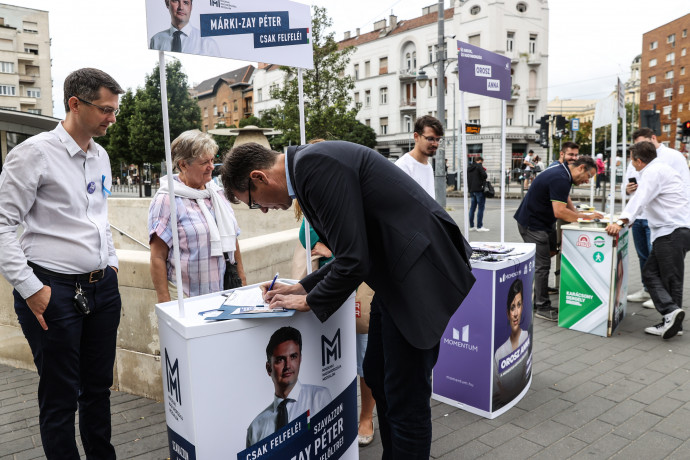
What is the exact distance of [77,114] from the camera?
241 centimetres

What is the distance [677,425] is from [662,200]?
102 inches

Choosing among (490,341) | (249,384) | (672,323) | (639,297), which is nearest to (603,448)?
(490,341)

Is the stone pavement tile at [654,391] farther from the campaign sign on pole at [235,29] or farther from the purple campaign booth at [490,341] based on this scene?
the campaign sign on pole at [235,29]

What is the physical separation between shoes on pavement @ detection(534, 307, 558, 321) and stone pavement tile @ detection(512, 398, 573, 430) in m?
2.15

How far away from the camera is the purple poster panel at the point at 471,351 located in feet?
11.3

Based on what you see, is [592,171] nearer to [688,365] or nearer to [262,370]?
[688,365]

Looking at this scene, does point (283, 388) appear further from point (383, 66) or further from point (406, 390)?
point (383, 66)

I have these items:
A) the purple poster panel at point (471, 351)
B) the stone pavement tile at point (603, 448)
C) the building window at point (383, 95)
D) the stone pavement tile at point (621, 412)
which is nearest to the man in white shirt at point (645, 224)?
the stone pavement tile at point (621, 412)

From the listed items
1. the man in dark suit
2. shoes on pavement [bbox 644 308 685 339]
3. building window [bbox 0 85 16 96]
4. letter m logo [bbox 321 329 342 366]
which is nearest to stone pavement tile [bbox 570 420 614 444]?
the man in dark suit

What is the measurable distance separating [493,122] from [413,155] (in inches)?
1740

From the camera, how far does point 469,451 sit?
3.12m

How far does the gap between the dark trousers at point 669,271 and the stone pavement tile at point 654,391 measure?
1.26 metres

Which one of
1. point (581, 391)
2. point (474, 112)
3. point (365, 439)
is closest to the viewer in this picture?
point (365, 439)

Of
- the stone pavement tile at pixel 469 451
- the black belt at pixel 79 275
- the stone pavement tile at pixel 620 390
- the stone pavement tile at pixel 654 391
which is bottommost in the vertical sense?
the stone pavement tile at pixel 620 390
